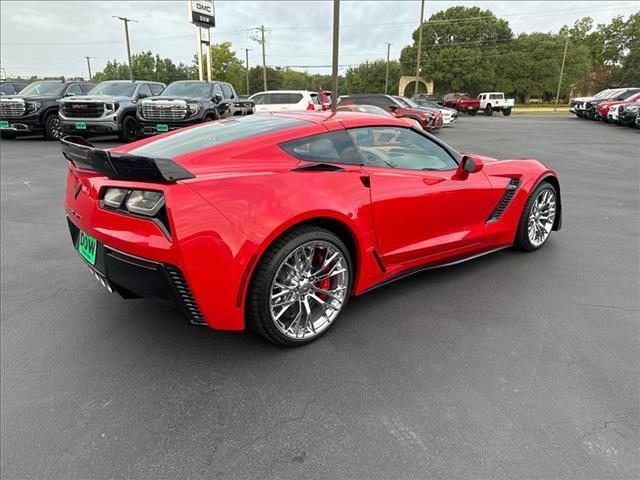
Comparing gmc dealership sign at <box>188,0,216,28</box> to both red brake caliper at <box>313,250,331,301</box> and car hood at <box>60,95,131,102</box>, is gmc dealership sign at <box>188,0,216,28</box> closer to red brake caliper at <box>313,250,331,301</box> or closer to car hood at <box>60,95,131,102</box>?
car hood at <box>60,95,131,102</box>

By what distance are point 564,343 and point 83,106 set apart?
42.4ft

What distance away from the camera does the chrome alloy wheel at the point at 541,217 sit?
13.9 ft

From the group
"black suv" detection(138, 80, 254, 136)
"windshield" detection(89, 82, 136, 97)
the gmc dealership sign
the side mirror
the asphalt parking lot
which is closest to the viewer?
the asphalt parking lot

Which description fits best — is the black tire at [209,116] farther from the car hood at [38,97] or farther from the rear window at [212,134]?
the rear window at [212,134]

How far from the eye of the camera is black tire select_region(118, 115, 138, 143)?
40.5 feet

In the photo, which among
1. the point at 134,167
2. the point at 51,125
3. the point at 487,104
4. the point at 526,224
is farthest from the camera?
the point at 487,104

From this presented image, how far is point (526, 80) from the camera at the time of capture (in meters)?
63.1

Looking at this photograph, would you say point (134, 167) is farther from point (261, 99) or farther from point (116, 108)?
point (261, 99)

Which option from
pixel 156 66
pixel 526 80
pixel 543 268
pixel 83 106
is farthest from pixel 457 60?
pixel 543 268

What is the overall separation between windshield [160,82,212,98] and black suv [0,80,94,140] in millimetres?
3323

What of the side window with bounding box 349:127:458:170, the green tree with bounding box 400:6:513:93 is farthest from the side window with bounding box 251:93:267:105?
the green tree with bounding box 400:6:513:93

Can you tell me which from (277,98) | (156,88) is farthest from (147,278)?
(277,98)

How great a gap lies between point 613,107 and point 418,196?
2696cm

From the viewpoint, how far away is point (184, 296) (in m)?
2.25
